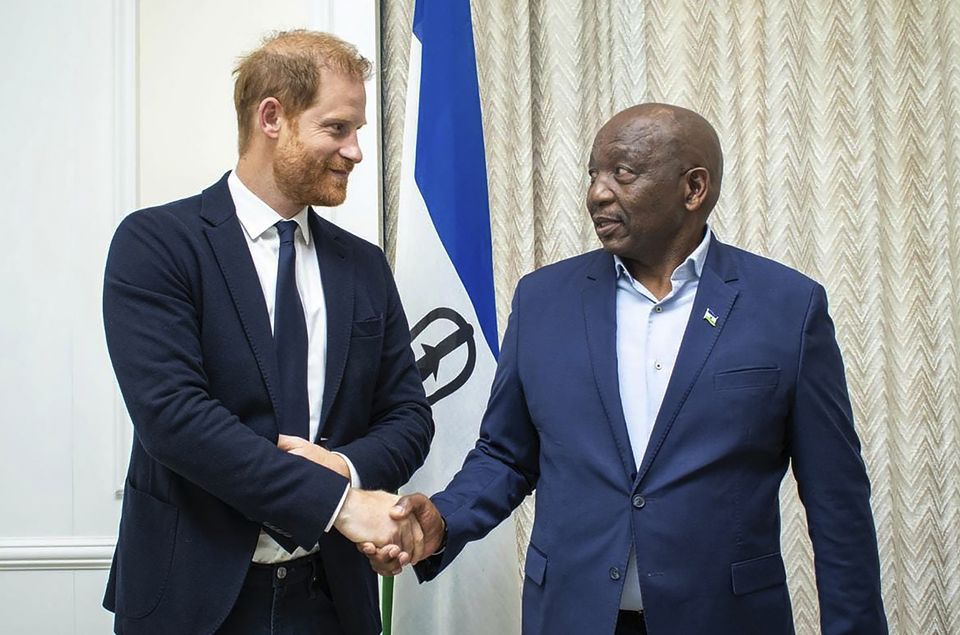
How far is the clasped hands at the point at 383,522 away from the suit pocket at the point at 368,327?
0.77 feet

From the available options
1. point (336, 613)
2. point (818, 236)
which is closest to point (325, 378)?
point (336, 613)

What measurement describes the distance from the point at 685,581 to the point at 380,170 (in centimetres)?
164

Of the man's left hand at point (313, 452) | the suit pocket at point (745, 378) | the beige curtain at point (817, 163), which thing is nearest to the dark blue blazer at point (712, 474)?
the suit pocket at point (745, 378)

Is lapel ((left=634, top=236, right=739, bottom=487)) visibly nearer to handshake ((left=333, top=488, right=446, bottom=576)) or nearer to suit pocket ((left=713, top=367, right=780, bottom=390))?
suit pocket ((left=713, top=367, right=780, bottom=390))

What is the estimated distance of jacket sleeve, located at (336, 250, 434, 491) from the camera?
5.65ft

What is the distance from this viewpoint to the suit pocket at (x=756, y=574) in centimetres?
157

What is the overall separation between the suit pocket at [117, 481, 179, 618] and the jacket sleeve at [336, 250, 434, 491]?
1.05 ft

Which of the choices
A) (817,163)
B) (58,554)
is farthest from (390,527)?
(817,163)

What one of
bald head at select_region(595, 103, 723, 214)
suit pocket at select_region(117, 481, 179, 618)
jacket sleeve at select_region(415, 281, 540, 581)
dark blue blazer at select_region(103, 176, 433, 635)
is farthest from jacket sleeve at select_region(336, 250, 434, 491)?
bald head at select_region(595, 103, 723, 214)

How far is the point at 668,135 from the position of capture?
1716 millimetres

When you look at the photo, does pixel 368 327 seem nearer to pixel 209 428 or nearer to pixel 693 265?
pixel 209 428

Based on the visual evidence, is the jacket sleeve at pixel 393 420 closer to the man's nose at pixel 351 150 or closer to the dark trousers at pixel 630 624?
the man's nose at pixel 351 150

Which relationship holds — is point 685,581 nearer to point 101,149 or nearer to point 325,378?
point 325,378

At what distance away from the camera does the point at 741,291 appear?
168cm
